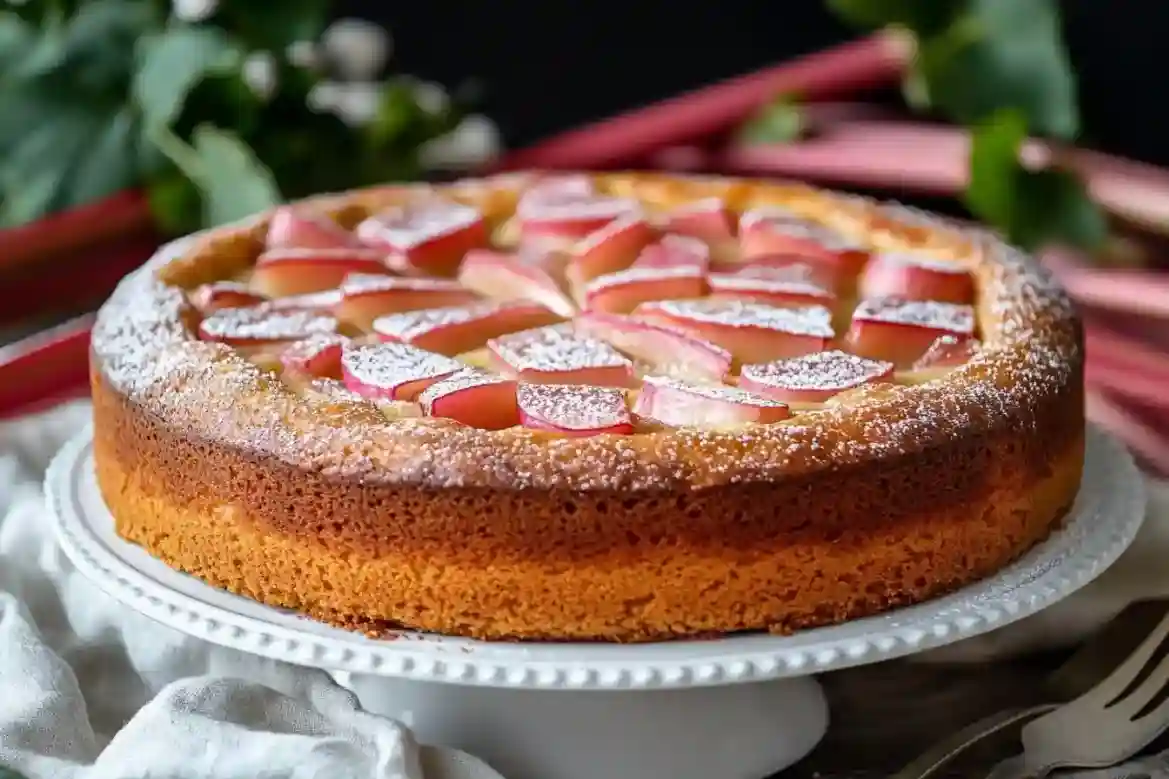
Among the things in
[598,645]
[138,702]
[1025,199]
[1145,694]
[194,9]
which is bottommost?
[138,702]

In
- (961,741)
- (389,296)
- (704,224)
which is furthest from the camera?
(704,224)

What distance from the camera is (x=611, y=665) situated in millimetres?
1358

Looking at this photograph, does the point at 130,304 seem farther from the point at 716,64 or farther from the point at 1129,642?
the point at 716,64

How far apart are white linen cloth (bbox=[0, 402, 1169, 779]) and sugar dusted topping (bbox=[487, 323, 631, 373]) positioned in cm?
40

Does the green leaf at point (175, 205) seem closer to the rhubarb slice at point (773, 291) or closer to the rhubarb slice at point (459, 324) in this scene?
the rhubarb slice at point (459, 324)

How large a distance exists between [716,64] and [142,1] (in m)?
1.41

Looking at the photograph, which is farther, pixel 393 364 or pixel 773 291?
pixel 773 291

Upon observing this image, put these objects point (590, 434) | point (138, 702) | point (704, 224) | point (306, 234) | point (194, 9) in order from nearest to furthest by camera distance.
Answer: point (590, 434) < point (138, 702) < point (306, 234) < point (704, 224) < point (194, 9)

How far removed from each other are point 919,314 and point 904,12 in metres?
1.23

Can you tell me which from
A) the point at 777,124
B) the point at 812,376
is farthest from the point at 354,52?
the point at 812,376

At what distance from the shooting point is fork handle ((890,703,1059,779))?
5.14 feet

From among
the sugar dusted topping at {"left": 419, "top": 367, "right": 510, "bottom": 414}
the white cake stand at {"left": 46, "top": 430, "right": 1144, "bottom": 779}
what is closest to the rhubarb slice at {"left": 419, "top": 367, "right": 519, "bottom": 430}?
the sugar dusted topping at {"left": 419, "top": 367, "right": 510, "bottom": 414}

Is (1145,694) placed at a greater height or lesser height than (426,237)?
lesser

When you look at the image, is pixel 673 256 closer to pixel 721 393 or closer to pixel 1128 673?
pixel 721 393
